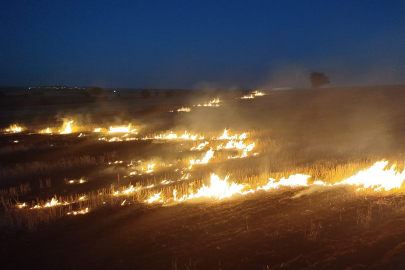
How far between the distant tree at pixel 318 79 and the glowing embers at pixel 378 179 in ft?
246

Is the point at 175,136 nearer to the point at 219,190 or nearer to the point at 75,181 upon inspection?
the point at 75,181

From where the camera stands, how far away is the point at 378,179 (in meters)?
9.93

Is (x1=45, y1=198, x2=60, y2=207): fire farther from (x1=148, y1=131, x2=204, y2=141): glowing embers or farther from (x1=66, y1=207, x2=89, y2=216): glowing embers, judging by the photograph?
(x1=148, y1=131, x2=204, y2=141): glowing embers

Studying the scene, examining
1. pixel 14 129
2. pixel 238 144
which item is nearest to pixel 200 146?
pixel 238 144

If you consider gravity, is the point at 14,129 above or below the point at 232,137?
above

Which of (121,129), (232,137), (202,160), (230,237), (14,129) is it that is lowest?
(230,237)

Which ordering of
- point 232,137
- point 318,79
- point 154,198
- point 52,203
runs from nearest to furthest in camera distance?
point 154,198 < point 52,203 < point 232,137 < point 318,79

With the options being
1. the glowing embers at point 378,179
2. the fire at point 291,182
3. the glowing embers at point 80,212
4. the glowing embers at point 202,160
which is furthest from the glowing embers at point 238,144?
the glowing embers at point 80,212

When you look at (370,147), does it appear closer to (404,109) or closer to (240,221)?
(240,221)

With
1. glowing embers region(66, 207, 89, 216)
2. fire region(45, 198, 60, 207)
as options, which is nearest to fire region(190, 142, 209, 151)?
fire region(45, 198, 60, 207)

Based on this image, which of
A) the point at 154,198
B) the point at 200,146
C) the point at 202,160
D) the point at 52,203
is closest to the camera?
the point at 154,198

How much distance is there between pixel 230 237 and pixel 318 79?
81.0 meters

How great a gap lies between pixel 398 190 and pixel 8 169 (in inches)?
512

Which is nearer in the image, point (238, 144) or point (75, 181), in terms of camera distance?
point (75, 181)
